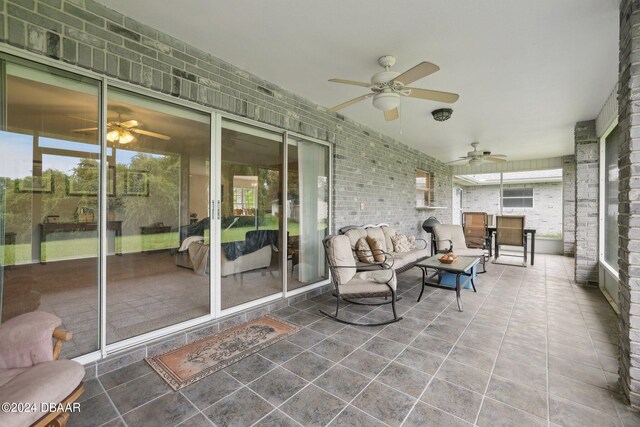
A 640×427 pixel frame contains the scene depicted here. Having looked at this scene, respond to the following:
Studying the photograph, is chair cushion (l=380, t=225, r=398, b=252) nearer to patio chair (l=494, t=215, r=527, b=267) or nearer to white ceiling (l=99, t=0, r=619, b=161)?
white ceiling (l=99, t=0, r=619, b=161)

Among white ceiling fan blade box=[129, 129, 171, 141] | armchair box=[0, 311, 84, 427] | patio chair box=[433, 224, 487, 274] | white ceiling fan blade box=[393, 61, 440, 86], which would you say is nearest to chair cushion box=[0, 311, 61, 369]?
armchair box=[0, 311, 84, 427]

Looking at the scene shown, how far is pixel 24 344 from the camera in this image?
4.85ft

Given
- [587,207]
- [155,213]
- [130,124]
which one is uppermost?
[130,124]

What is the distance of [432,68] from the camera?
2.10 metres

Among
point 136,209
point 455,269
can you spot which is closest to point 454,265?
point 455,269

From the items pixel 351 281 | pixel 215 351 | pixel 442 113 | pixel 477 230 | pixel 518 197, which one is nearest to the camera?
pixel 215 351

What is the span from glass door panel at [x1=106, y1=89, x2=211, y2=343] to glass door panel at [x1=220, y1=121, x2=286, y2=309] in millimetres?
275

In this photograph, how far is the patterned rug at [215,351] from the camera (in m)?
2.17

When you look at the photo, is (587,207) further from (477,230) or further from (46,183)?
(46,183)

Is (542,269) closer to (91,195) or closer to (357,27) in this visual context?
(357,27)

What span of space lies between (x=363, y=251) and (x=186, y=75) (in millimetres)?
3168

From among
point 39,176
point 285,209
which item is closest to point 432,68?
point 285,209

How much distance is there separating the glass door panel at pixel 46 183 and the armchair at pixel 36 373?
682 millimetres

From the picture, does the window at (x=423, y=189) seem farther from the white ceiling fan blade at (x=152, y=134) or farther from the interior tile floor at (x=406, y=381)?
the white ceiling fan blade at (x=152, y=134)
